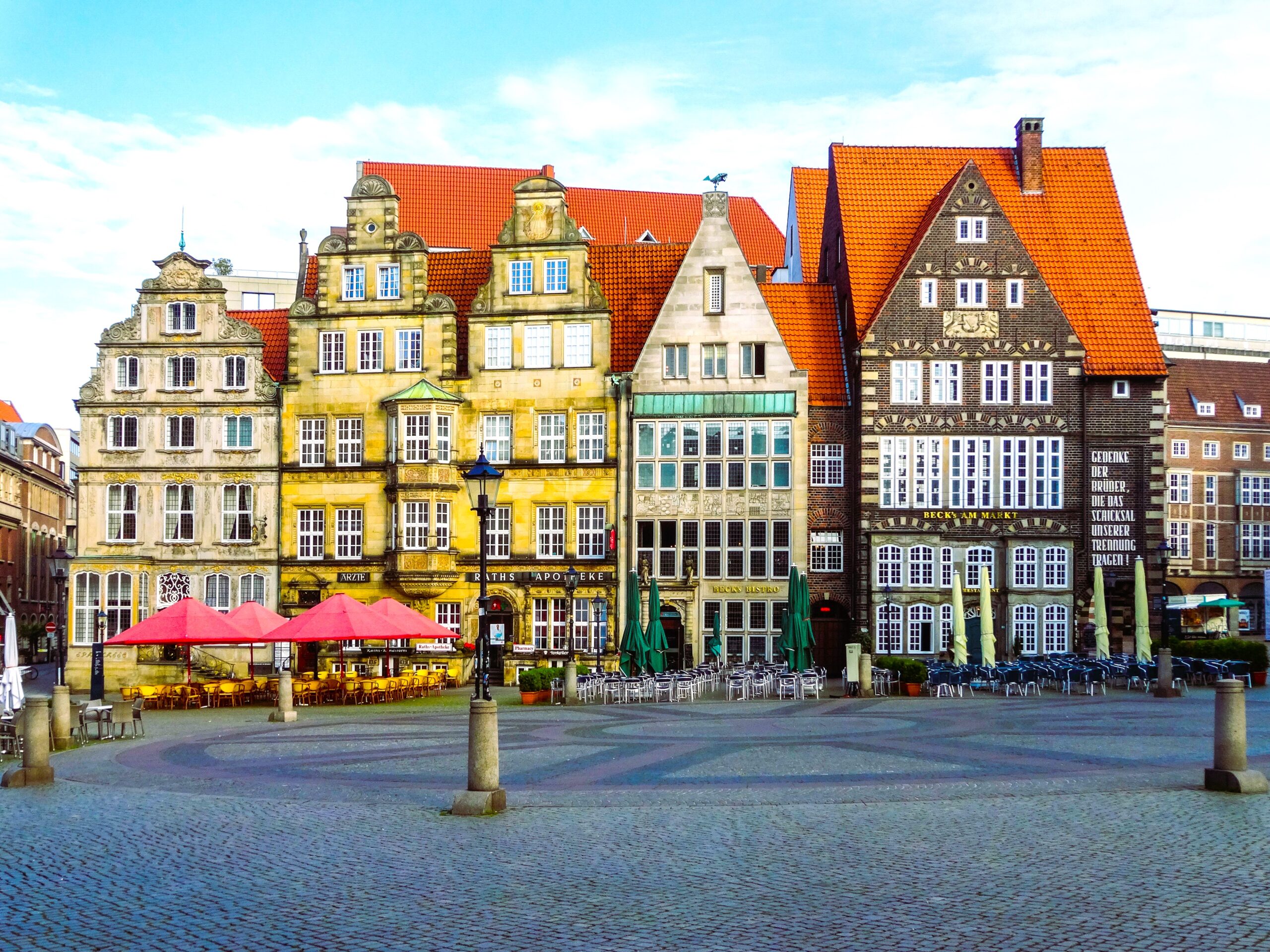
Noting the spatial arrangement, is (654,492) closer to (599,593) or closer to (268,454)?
(599,593)

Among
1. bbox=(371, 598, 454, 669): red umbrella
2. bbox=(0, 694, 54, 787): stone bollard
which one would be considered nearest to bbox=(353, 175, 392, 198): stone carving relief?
bbox=(371, 598, 454, 669): red umbrella

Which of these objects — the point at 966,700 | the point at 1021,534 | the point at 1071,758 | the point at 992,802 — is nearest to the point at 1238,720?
the point at 992,802

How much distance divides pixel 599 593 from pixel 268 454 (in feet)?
41.9

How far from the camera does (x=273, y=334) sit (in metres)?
55.1

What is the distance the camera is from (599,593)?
Answer: 5012 centimetres

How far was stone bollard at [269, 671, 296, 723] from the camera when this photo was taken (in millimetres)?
32125

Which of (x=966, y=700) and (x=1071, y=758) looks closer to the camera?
(x=1071, y=758)

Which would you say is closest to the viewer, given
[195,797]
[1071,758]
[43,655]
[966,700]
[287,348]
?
[195,797]

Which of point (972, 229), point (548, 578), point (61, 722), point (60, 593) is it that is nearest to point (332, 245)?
point (548, 578)

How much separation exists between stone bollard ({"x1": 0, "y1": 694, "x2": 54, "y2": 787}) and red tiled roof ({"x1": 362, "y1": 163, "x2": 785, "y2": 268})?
1934 inches

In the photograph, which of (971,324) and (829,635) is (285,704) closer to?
(829,635)

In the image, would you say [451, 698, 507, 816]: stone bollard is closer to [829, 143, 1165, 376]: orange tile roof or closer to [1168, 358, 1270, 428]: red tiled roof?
[829, 143, 1165, 376]: orange tile roof

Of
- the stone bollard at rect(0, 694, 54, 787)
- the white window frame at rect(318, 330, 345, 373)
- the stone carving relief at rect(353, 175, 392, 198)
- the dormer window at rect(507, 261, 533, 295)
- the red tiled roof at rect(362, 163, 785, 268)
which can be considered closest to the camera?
the stone bollard at rect(0, 694, 54, 787)

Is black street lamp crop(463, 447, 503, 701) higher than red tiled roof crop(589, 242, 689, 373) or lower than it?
lower
